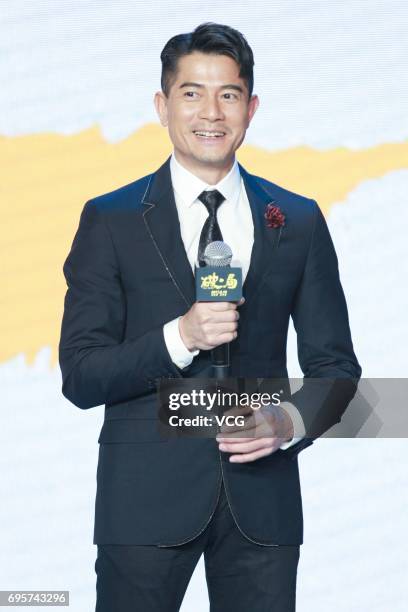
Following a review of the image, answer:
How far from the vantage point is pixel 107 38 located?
3107mm

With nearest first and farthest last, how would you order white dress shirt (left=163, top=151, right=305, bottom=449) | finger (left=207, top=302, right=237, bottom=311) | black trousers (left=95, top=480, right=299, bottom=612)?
finger (left=207, top=302, right=237, bottom=311)
black trousers (left=95, top=480, right=299, bottom=612)
white dress shirt (left=163, top=151, right=305, bottom=449)

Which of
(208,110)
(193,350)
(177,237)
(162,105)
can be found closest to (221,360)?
(193,350)

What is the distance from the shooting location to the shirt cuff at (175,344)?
2.03 metres

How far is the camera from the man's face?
2.22m

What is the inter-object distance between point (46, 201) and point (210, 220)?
1050 mm

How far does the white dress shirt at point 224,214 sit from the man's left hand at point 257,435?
0.14 feet

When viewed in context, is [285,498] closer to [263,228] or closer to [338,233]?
[263,228]

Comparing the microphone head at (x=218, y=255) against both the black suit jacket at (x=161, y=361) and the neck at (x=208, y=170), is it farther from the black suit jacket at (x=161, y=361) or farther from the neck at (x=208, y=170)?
the neck at (x=208, y=170)

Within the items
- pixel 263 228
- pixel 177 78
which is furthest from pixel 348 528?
pixel 177 78

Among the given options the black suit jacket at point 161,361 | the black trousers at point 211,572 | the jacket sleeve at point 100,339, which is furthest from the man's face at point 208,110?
the black trousers at point 211,572

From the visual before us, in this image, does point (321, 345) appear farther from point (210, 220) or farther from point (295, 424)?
point (210, 220)

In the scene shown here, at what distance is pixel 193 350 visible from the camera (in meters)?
2.03

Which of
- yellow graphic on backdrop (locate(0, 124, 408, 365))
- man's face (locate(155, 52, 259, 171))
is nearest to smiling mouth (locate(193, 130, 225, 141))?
man's face (locate(155, 52, 259, 171))

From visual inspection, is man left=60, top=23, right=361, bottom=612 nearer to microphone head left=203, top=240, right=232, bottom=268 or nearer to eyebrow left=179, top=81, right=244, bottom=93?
eyebrow left=179, top=81, right=244, bottom=93
